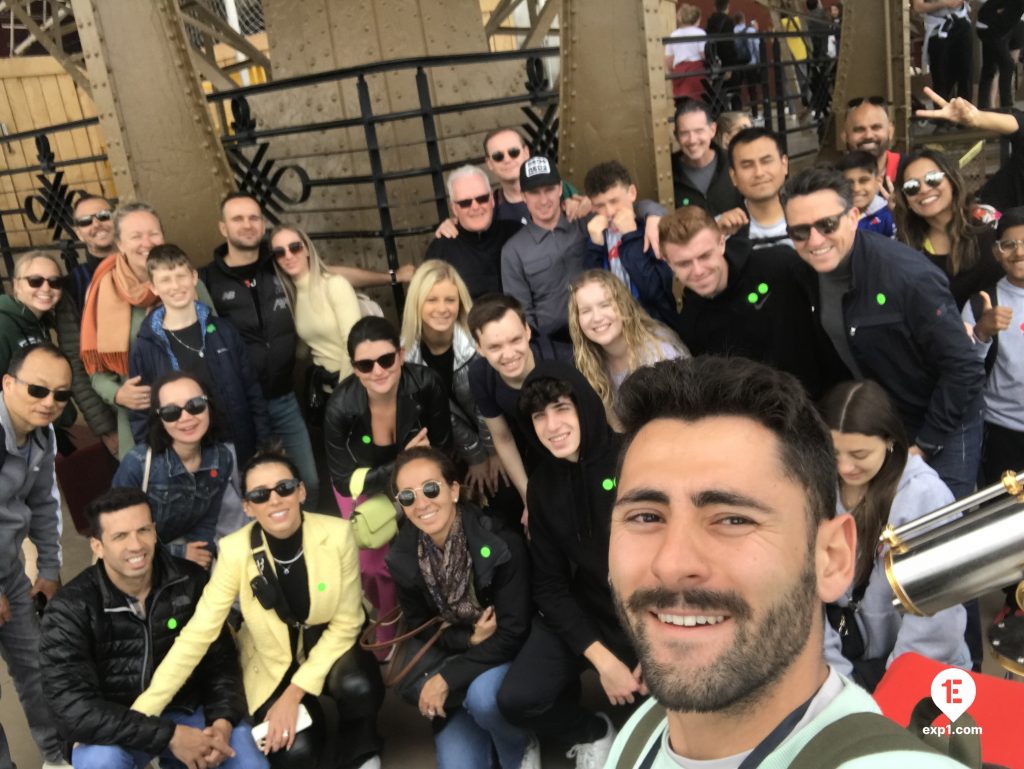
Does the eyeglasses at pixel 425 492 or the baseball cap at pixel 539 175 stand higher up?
the baseball cap at pixel 539 175

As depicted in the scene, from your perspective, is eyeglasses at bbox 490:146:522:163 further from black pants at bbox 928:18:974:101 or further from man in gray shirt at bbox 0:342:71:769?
black pants at bbox 928:18:974:101

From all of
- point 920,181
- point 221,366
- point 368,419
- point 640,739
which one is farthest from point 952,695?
point 221,366

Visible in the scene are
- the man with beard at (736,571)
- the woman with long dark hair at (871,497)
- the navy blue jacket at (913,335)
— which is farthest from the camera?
the navy blue jacket at (913,335)

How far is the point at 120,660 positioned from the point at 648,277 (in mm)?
2801

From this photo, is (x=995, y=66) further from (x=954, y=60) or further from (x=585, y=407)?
(x=585, y=407)

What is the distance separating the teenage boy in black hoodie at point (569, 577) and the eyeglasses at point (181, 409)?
1480 mm

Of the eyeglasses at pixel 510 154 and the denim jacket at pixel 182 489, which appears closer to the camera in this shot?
A: the denim jacket at pixel 182 489

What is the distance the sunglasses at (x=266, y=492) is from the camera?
338cm

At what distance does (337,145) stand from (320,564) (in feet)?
12.8

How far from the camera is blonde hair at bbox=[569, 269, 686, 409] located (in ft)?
11.7

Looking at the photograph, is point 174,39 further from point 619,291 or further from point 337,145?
point 619,291

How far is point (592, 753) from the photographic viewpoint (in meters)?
3.29

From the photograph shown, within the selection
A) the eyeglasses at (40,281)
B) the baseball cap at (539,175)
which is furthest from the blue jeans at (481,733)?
the eyeglasses at (40,281)

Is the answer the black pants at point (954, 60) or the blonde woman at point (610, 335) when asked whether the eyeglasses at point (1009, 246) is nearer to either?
the blonde woman at point (610, 335)
